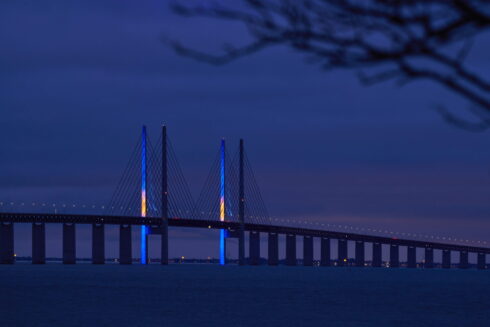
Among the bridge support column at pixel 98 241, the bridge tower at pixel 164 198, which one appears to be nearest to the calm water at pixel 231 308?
the bridge tower at pixel 164 198

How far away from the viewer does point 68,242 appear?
91.1 m

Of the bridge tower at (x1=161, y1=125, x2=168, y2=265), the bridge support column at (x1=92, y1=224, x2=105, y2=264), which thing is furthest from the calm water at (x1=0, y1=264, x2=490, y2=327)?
the bridge support column at (x1=92, y1=224, x2=105, y2=264)

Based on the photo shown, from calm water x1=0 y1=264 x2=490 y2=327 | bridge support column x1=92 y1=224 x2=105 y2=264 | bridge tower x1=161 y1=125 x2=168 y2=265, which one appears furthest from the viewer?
bridge support column x1=92 y1=224 x2=105 y2=264

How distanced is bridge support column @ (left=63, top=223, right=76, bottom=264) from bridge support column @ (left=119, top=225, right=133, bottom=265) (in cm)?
396

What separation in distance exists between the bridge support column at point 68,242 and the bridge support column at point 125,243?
13.0ft

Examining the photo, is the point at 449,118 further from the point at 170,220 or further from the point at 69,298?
the point at 170,220

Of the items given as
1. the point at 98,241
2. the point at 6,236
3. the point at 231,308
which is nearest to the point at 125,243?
the point at 98,241

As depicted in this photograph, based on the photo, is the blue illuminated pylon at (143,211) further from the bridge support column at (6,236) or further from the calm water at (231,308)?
the calm water at (231,308)

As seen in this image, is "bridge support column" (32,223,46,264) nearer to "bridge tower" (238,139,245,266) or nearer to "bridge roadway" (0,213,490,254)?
"bridge roadway" (0,213,490,254)

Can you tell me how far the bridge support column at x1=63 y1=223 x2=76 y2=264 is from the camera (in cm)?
9000

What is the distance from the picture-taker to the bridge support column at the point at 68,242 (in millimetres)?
90000

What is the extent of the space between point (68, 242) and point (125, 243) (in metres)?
4.83

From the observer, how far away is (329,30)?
3627mm

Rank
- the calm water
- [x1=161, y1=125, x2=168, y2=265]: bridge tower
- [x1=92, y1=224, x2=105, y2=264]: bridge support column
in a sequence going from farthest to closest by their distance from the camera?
[x1=92, y1=224, x2=105, y2=264]: bridge support column, [x1=161, y1=125, x2=168, y2=265]: bridge tower, the calm water
